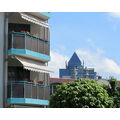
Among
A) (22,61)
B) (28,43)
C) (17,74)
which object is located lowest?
(17,74)

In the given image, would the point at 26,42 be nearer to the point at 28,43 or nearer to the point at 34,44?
the point at 28,43

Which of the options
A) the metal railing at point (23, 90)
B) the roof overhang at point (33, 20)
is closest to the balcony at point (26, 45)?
the roof overhang at point (33, 20)

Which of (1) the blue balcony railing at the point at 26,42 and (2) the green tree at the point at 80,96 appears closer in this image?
(2) the green tree at the point at 80,96

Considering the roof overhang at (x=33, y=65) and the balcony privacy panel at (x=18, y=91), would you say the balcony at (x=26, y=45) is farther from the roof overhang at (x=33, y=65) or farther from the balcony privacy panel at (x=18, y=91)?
the balcony privacy panel at (x=18, y=91)

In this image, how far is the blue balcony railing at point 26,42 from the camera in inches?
924

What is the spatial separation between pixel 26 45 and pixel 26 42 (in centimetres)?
20

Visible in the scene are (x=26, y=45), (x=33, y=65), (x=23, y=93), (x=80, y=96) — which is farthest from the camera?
(x=33, y=65)

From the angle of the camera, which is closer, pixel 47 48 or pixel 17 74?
pixel 17 74

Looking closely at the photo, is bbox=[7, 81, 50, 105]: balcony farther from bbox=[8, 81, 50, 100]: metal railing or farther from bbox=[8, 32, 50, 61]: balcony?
bbox=[8, 32, 50, 61]: balcony

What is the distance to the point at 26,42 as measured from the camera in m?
23.9

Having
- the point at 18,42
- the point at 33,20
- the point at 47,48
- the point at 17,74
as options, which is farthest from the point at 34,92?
the point at 33,20

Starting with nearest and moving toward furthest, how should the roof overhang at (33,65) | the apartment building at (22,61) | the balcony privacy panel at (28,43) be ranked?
the apartment building at (22,61) → the roof overhang at (33,65) → the balcony privacy panel at (28,43)
